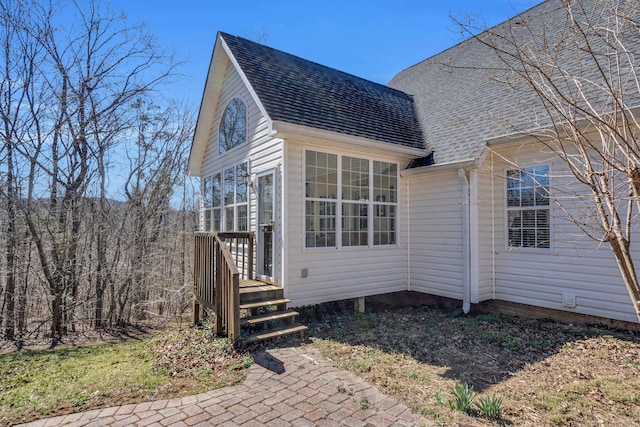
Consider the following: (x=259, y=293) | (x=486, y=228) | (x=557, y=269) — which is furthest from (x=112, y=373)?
(x=557, y=269)

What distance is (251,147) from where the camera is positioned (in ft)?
24.6

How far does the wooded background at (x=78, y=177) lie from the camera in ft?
24.7

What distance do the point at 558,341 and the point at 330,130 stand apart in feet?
17.0

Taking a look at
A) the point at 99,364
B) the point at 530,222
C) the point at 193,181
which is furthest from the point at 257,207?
the point at 193,181

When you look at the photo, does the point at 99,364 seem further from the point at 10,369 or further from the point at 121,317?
the point at 121,317

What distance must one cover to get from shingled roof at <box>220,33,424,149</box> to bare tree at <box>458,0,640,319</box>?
2.61 m

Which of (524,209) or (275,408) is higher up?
(524,209)

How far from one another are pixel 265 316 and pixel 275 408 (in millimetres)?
2322

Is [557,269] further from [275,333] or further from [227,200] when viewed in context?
[227,200]

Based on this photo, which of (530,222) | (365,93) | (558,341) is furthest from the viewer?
(365,93)

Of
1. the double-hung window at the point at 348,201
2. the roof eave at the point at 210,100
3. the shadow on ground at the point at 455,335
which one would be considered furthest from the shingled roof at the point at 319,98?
the shadow on ground at the point at 455,335

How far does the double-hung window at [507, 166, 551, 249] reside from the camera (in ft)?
20.8

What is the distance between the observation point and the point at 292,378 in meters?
4.04

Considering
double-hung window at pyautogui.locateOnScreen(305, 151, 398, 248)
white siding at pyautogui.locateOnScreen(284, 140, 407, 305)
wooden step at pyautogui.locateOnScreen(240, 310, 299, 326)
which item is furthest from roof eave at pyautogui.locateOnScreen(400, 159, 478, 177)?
wooden step at pyautogui.locateOnScreen(240, 310, 299, 326)
